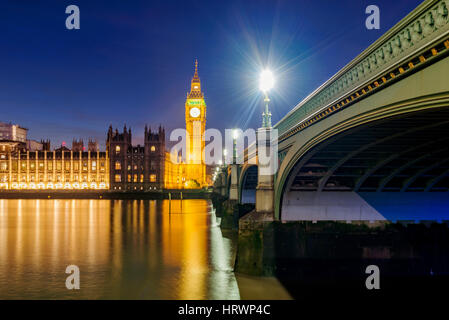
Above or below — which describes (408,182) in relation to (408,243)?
above

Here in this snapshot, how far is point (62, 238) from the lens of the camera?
3819cm

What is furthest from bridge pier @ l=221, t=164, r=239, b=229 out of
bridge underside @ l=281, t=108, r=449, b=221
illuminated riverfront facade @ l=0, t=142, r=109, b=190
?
illuminated riverfront facade @ l=0, t=142, r=109, b=190

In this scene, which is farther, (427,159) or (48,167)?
(48,167)

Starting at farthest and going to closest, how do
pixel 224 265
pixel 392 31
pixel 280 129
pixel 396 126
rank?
pixel 224 265, pixel 280 129, pixel 396 126, pixel 392 31

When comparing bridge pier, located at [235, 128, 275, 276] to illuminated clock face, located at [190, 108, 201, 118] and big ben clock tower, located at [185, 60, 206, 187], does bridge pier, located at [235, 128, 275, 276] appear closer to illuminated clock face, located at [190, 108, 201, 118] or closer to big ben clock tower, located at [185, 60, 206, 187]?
big ben clock tower, located at [185, 60, 206, 187]

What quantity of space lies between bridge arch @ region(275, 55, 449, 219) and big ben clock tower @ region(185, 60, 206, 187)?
5677 inches

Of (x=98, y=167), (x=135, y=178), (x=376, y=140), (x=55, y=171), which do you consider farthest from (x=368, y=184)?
(x=55, y=171)

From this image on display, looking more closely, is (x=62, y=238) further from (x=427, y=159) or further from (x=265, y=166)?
(x=427, y=159)

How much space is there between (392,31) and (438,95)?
2.30 m

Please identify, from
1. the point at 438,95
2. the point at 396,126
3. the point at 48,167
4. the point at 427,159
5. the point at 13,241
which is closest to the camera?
the point at 438,95

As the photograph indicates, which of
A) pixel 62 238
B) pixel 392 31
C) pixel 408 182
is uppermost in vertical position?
pixel 392 31

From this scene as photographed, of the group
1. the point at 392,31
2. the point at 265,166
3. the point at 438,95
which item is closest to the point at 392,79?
the point at 392,31

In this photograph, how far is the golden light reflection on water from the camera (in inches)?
800

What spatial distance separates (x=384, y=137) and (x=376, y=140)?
81 centimetres
